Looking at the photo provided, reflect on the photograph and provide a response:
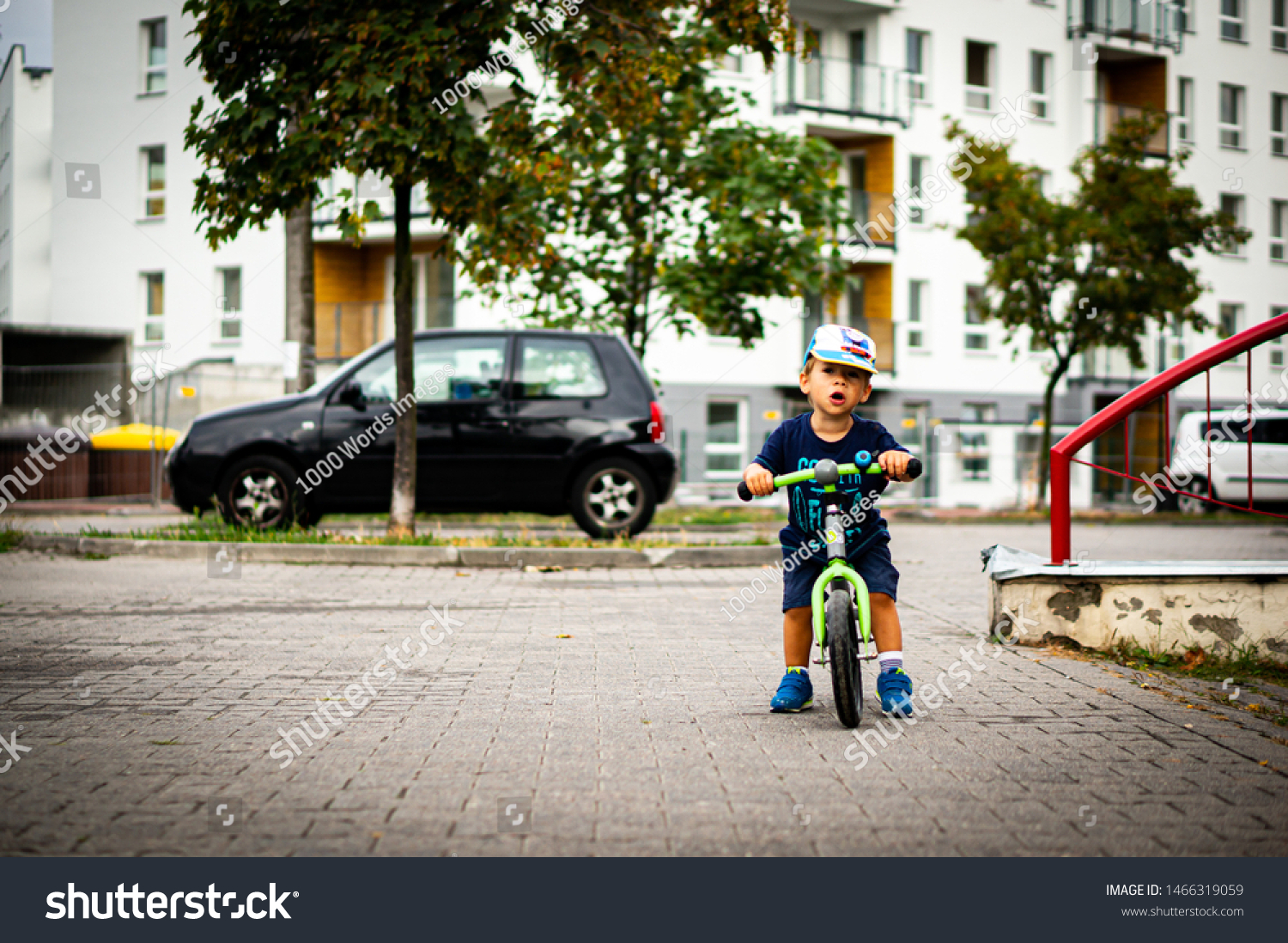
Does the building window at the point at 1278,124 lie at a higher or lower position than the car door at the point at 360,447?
higher

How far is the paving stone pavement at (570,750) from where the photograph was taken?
3.45 metres

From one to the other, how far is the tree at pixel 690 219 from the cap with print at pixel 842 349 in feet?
35.6

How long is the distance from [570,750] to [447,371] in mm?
8651

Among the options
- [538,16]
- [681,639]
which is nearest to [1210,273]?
[538,16]

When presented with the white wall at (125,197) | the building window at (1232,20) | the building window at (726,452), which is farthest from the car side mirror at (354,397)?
the building window at (1232,20)

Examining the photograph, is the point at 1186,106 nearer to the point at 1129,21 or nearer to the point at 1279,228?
the point at 1129,21

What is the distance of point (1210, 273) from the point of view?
40.6 m

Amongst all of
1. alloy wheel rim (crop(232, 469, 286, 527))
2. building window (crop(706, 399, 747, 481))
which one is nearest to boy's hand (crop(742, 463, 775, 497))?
alloy wheel rim (crop(232, 469, 286, 527))

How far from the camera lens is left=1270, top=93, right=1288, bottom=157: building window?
42094 millimetres

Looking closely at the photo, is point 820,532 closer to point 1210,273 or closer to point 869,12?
point 869,12

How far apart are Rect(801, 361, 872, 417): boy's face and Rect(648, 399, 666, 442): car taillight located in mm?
7443

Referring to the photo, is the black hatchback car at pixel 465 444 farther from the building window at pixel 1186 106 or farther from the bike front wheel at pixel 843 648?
the building window at pixel 1186 106

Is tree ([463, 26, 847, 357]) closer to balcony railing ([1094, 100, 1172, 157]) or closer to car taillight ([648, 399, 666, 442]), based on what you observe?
car taillight ([648, 399, 666, 442])
